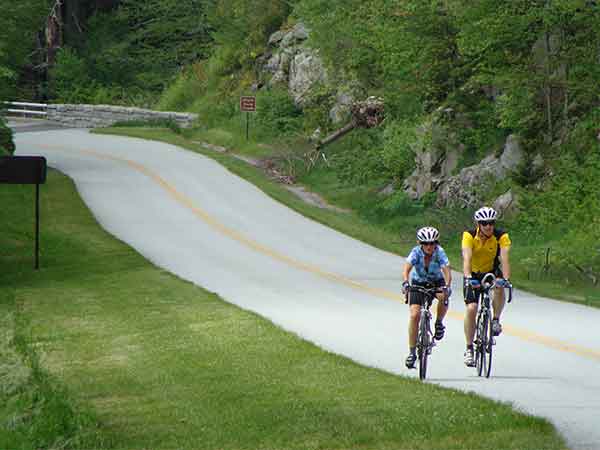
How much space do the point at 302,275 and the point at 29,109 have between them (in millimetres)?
48316

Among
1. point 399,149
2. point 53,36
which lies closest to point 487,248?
point 399,149

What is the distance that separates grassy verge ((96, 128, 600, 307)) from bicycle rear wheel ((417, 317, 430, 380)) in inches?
382

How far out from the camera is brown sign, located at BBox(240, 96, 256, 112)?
5578cm

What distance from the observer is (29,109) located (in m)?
73.4

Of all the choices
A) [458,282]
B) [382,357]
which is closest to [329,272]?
[458,282]

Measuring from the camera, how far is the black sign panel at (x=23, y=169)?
29297 mm

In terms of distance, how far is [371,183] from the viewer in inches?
1823

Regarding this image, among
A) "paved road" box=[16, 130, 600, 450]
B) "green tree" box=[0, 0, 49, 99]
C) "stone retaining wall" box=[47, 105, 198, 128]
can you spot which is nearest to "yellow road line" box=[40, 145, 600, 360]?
"paved road" box=[16, 130, 600, 450]

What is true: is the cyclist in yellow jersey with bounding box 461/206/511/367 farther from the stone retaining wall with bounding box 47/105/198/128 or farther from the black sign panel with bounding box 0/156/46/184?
the stone retaining wall with bounding box 47/105/198/128

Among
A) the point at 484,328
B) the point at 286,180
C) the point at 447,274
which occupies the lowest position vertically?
the point at 286,180

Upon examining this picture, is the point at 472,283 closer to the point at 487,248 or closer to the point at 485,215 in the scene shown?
the point at 487,248

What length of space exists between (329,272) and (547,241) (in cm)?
736

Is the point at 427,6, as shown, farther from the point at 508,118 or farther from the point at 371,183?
the point at 371,183

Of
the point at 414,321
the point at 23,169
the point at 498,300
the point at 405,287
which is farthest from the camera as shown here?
the point at 23,169
